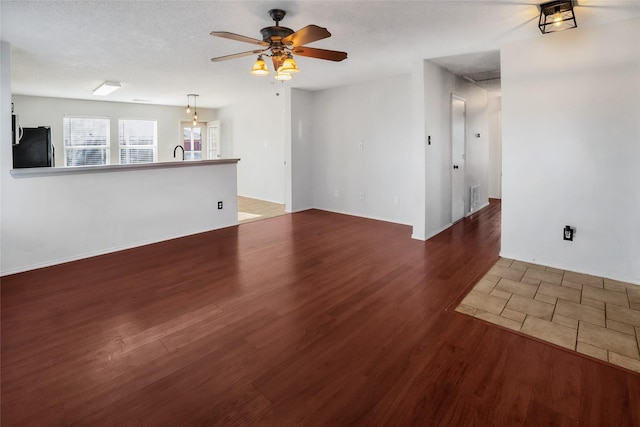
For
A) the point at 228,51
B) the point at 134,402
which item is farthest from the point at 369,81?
the point at 134,402

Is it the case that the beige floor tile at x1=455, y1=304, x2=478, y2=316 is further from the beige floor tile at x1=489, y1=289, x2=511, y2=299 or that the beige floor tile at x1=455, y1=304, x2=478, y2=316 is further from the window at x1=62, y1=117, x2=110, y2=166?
the window at x1=62, y1=117, x2=110, y2=166

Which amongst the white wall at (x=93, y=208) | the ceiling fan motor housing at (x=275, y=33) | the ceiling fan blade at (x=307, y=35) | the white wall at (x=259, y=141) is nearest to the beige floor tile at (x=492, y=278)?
the ceiling fan blade at (x=307, y=35)

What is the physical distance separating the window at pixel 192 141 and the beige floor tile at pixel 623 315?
30.5 ft

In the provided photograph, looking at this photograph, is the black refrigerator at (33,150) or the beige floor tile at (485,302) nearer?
the beige floor tile at (485,302)

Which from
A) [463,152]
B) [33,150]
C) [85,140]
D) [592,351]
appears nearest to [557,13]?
[592,351]

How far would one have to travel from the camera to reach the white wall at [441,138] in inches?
183

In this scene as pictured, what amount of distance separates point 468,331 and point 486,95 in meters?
6.01

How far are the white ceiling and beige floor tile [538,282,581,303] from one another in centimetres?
235

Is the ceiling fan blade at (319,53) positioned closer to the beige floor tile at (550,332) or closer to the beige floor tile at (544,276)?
the beige floor tile at (550,332)

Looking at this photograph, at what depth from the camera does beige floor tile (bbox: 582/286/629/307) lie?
9.13 feet

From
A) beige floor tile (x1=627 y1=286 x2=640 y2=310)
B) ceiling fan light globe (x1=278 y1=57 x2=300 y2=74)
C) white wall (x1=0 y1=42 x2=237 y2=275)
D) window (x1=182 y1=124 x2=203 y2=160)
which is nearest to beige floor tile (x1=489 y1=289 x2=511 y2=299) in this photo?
beige floor tile (x1=627 y1=286 x2=640 y2=310)

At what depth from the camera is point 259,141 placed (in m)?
8.04

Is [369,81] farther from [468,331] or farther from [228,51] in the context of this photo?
[468,331]

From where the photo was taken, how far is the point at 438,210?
512 cm
